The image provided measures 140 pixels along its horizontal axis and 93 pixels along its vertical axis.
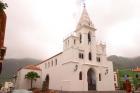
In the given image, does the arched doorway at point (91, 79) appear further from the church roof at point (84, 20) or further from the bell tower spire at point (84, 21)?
the church roof at point (84, 20)

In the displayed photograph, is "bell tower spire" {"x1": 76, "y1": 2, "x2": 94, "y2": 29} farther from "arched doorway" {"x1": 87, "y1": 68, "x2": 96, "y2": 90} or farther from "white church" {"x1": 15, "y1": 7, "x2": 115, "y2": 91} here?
"arched doorway" {"x1": 87, "y1": 68, "x2": 96, "y2": 90}

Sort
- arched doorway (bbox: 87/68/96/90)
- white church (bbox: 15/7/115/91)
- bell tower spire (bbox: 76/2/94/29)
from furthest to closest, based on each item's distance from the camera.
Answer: bell tower spire (bbox: 76/2/94/29) → arched doorway (bbox: 87/68/96/90) → white church (bbox: 15/7/115/91)

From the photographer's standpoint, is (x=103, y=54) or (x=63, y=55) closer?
(x=63, y=55)

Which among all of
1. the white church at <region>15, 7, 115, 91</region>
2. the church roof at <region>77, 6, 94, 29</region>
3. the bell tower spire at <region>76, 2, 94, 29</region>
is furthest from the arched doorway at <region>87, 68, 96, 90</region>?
the church roof at <region>77, 6, 94, 29</region>

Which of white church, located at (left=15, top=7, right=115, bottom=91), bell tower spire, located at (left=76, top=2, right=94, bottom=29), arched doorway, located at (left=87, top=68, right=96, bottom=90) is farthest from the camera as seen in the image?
bell tower spire, located at (left=76, top=2, right=94, bottom=29)

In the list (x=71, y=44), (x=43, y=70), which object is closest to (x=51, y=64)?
(x=43, y=70)

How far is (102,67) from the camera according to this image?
141 feet

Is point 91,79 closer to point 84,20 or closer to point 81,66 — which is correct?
point 81,66

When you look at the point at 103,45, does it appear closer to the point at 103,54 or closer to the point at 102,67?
the point at 103,54

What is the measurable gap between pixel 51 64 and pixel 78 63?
1204 cm

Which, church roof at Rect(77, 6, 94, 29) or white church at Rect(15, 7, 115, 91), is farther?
church roof at Rect(77, 6, 94, 29)

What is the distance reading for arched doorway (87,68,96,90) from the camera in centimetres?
4038

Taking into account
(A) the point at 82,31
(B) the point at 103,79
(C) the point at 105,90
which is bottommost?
(C) the point at 105,90

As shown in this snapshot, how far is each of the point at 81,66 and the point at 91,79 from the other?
5470mm
